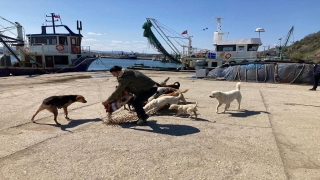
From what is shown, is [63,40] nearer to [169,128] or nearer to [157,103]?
[157,103]

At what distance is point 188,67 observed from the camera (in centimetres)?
3086

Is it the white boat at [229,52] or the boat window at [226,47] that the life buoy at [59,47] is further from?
the boat window at [226,47]

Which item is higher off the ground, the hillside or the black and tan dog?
the hillside

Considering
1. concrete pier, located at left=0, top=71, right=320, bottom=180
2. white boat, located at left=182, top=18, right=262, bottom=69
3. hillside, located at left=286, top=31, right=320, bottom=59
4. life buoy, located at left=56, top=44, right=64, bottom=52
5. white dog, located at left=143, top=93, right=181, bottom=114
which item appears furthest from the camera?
hillside, located at left=286, top=31, right=320, bottom=59

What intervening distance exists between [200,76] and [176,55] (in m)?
13.8

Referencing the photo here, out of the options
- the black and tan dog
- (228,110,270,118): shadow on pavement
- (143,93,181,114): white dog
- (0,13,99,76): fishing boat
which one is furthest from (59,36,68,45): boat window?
(228,110,270,118): shadow on pavement

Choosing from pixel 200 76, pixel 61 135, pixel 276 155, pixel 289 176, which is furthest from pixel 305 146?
pixel 200 76

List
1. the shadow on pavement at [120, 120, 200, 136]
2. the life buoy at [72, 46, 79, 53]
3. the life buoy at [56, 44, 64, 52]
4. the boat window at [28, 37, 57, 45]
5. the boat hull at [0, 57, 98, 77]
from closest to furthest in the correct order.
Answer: the shadow on pavement at [120, 120, 200, 136], the boat hull at [0, 57, 98, 77], the life buoy at [56, 44, 64, 52], the boat window at [28, 37, 57, 45], the life buoy at [72, 46, 79, 53]

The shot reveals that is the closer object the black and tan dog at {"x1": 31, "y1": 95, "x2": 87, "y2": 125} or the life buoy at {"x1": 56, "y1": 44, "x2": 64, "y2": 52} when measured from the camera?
the black and tan dog at {"x1": 31, "y1": 95, "x2": 87, "y2": 125}

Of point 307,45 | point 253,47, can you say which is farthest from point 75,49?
point 307,45

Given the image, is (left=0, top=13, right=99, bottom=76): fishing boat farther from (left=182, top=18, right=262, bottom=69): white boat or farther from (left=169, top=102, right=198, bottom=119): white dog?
(left=169, top=102, right=198, bottom=119): white dog

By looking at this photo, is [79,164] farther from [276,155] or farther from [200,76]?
[200,76]

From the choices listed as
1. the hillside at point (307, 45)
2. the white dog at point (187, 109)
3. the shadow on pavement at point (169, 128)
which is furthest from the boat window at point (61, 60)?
the hillside at point (307, 45)

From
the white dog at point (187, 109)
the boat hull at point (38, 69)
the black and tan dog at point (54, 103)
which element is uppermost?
the boat hull at point (38, 69)
